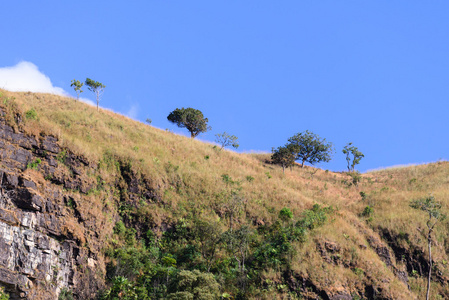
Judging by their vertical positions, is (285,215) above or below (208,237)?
above

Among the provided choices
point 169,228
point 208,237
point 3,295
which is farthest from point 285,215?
point 3,295

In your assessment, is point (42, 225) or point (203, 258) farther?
point (203, 258)

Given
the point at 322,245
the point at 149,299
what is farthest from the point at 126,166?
Answer: the point at 322,245

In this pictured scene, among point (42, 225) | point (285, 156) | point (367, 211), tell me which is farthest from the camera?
point (285, 156)

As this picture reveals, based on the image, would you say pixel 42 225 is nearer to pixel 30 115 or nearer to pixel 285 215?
pixel 30 115

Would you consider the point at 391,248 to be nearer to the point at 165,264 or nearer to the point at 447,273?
the point at 447,273

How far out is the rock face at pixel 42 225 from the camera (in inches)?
979

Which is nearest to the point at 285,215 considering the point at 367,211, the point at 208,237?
the point at 208,237

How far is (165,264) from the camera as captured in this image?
3194cm

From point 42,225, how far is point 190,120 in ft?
139

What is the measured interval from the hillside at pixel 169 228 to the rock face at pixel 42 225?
0.07m

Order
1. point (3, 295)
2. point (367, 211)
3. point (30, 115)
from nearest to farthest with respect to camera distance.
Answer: point (3, 295)
point (30, 115)
point (367, 211)

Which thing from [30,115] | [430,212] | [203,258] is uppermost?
[30,115]

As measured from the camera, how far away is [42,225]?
27438 millimetres
